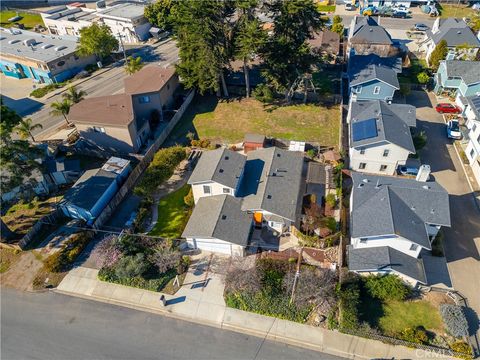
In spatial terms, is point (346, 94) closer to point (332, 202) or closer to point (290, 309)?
point (332, 202)

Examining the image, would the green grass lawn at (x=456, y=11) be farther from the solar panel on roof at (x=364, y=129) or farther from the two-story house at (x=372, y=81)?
the solar panel on roof at (x=364, y=129)

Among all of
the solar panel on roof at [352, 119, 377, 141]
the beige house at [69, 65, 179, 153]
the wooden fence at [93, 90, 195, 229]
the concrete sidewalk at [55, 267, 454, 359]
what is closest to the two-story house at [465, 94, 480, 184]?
the solar panel on roof at [352, 119, 377, 141]

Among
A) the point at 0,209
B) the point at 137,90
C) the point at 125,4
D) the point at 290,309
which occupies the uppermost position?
the point at 125,4

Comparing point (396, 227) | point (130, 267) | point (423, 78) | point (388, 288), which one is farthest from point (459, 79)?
point (130, 267)

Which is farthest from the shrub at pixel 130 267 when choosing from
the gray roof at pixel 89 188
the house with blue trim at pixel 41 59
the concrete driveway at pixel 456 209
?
the house with blue trim at pixel 41 59

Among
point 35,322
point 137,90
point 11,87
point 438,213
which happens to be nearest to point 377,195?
point 438,213

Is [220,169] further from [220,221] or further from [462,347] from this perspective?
[462,347]

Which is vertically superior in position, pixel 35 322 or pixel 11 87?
pixel 11 87
